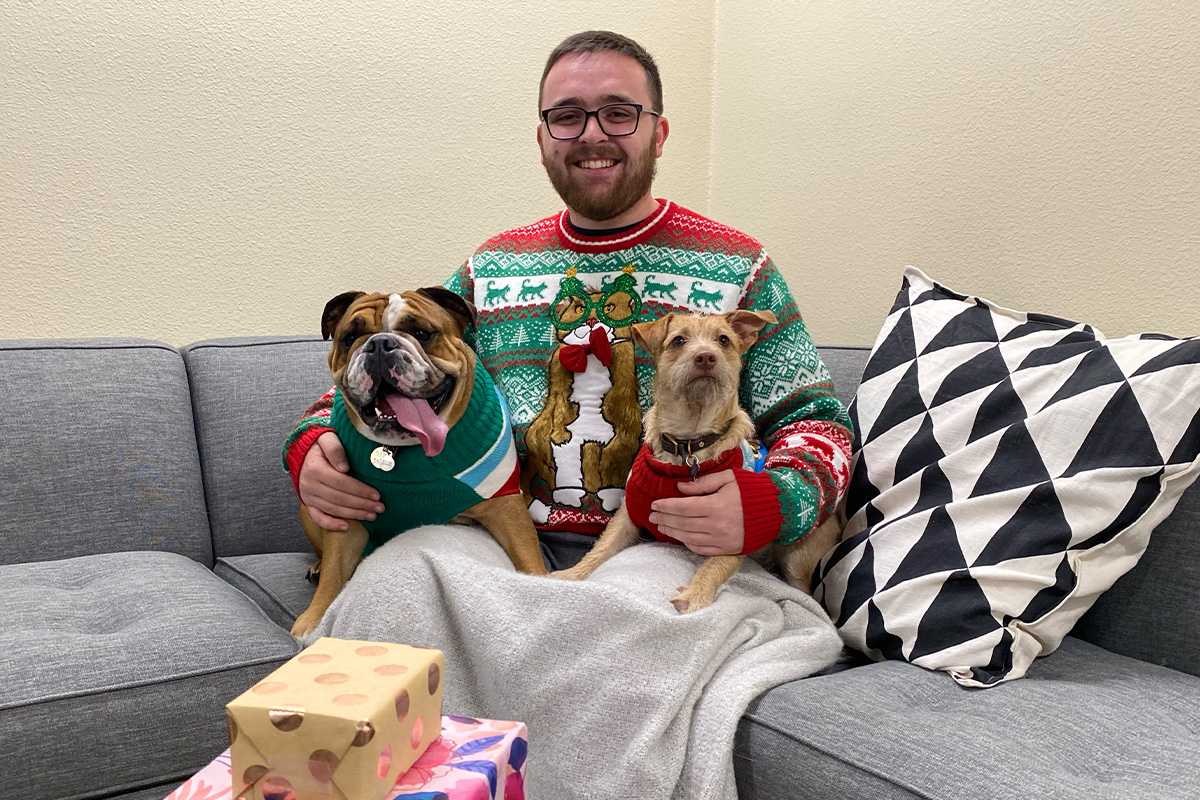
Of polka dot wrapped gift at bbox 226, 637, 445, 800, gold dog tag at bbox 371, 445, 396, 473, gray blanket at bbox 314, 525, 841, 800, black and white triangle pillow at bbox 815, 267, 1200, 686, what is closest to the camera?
polka dot wrapped gift at bbox 226, 637, 445, 800

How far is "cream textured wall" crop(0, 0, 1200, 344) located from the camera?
6.44 feet

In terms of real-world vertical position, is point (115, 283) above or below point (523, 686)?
above

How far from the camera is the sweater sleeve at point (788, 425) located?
5.20 feet

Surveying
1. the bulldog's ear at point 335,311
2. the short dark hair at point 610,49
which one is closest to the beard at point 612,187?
the short dark hair at point 610,49

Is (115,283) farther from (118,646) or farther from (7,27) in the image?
(118,646)

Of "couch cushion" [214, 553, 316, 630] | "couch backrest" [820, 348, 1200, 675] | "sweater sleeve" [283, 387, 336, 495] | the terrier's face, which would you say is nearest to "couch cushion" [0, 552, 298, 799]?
"couch cushion" [214, 553, 316, 630]

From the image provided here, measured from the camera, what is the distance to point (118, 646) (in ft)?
4.59

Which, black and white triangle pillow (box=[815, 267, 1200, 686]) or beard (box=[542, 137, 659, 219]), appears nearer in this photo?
black and white triangle pillow (box=[815, 267, 1200, 686])

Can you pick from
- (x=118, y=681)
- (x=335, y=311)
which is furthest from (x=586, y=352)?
(x=118, y=681)

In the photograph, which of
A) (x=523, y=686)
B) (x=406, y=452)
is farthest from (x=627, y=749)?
(x=406, y=452)

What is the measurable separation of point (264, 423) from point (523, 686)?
3.87ft

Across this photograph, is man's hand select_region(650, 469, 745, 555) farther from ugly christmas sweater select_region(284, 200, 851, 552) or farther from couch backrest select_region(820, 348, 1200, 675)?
couch backrest select_region(820, 348, 1200, 675)

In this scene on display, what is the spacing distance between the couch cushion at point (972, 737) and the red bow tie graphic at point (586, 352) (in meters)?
0.77

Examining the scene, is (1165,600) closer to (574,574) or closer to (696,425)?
(696,425)
